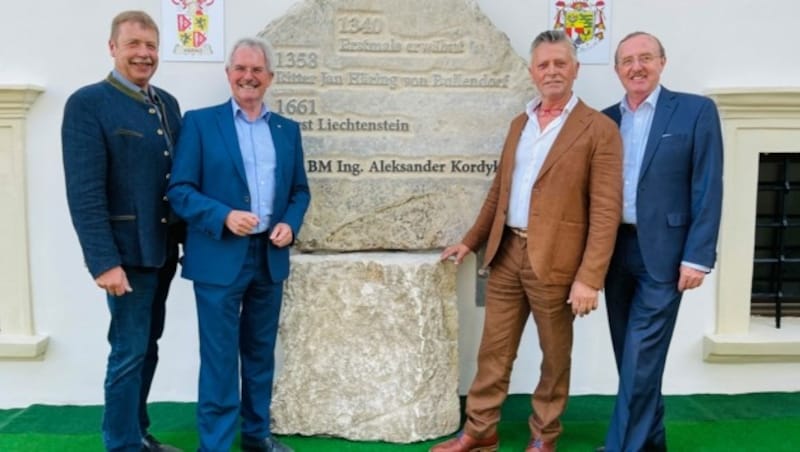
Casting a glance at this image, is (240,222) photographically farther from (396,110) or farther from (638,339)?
(638,339)

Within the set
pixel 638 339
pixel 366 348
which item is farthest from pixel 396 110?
pixel 638 339

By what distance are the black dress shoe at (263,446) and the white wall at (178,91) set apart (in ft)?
2.55

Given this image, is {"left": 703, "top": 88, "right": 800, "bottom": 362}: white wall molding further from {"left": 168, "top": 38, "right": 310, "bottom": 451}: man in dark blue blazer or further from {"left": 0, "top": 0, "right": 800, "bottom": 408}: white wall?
{"left": 168, "top": 38, "right": 310, "bottom": 451}: man in dark blue blazer

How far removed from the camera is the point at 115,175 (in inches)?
96.7

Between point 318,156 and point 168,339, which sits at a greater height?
point 318,156

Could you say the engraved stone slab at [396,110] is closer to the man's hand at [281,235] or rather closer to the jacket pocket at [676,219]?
the man's hand at [281,235]

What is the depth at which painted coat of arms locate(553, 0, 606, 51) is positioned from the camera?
→ 346 cm

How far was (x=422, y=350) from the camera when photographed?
3.03 metres

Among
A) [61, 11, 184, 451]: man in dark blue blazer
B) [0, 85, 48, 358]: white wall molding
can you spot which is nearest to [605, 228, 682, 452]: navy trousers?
[61, 11, 184, 451]: man in dark blue blazer

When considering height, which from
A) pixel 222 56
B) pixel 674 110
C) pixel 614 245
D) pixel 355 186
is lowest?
pixel 614 245

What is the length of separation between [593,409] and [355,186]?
1.65 metres

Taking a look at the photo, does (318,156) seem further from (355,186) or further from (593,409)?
(593,409)

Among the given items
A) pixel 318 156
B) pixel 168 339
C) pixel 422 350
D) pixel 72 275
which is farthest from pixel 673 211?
pixel 72 275

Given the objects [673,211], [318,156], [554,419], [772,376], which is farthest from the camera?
[772,376]
